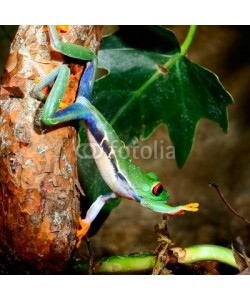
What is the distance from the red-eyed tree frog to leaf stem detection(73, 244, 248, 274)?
0.17 m

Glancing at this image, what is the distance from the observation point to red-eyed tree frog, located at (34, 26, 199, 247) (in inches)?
30.9

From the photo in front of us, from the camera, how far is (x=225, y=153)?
5.72 feet

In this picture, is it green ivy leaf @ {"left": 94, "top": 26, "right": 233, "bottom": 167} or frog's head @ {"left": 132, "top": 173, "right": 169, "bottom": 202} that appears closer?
frog's head @ {"left": 132, "top": 173, "right": 169, "bottom": 202}

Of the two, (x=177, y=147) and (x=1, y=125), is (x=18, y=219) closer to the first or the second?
(x=1, y=125)

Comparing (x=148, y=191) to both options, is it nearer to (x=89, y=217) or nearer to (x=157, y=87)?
(x=89, y=217)

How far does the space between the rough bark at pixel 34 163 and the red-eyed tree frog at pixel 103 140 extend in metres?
0.02

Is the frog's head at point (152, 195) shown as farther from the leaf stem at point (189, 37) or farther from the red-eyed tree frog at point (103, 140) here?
the leaf stem at point (189, 37)

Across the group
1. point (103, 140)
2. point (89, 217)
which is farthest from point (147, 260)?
point (103, 140)

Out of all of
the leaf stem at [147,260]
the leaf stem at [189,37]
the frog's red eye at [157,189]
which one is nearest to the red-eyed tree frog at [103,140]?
the frog's red eye at [157,189]

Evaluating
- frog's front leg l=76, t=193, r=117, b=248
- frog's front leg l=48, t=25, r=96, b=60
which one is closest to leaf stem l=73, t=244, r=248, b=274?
frog's front leg l=76, t=193, r=117, b=248

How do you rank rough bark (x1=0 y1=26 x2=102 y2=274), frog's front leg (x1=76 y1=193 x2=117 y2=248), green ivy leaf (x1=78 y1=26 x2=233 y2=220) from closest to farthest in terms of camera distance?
rough bark (x1=0 y1=26 x2=102 y2=274)
frog's front leg (x1=76 y1=193 x2=117 y2=248)
green ivy leaf (x1=78 y1=26 x2=233 y2=220)

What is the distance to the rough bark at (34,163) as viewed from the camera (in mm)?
774

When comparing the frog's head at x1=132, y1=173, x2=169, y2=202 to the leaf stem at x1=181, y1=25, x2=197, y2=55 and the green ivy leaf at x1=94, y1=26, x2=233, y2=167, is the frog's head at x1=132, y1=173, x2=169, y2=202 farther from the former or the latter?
the leaf stem at x1=181, y1=25, x2=197, y2=55

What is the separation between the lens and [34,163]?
0.78 m
